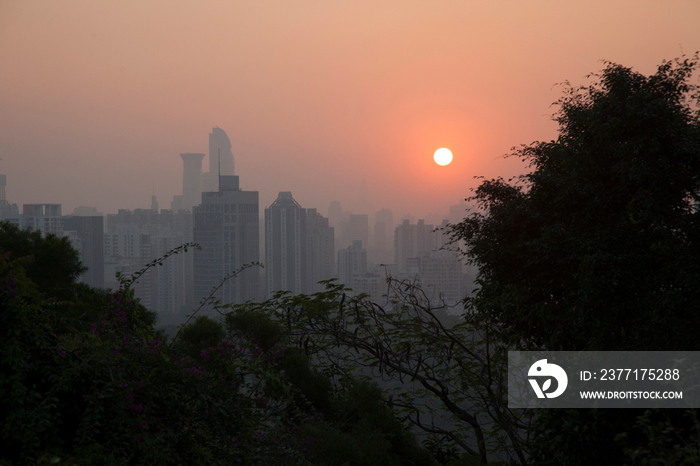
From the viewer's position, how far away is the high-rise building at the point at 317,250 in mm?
57188

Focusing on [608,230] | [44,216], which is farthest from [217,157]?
[608,230]

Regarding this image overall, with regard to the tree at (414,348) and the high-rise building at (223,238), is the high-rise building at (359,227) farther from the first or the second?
the tree at (414,348)

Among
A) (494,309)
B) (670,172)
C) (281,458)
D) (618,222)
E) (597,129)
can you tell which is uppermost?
(597,129)

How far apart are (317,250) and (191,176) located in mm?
81474

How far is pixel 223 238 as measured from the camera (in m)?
60.7

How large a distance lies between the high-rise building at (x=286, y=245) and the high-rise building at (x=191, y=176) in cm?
7069

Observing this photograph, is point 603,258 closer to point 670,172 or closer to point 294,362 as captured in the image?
point 670,172

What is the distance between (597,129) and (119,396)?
506cm

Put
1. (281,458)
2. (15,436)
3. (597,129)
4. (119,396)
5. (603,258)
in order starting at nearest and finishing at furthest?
(15,436)
(119,396)
(603,258)
(281,458)
(597,129)

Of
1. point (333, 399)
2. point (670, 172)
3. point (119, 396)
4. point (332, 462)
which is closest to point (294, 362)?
point (333, 399)

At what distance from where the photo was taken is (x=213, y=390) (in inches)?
159

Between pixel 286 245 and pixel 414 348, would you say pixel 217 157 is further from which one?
pixel 414 348

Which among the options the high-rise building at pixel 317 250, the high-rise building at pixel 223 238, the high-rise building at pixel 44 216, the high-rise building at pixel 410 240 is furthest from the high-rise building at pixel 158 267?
the high-rise building at pixel 410 240

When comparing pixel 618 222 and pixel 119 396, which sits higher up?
pixel 618 222
